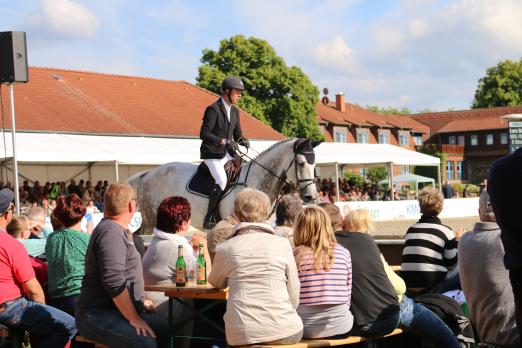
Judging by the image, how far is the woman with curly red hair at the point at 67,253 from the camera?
20.7 ft

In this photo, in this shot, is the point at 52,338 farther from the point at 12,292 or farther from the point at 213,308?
the point at 213,308

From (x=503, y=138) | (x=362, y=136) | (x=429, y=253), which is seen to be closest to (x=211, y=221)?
(x=429, y=253)

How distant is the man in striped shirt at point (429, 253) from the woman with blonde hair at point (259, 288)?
6.16 ft

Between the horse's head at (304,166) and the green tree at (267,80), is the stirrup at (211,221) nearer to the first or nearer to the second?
the horse's head at (304,166)

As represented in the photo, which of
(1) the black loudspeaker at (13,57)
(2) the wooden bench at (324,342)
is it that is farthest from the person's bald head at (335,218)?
(1) the black loudspeaker at (13,57)

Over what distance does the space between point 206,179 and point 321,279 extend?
19.8 ft

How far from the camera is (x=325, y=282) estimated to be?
5.67 m

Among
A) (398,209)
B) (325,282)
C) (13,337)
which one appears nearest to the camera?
(325,282)

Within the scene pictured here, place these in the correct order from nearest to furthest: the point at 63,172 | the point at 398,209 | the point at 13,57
Result: the point at 13,57 → the point at 63,172 → the point at 398,209

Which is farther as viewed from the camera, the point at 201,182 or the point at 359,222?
the point at 201,182

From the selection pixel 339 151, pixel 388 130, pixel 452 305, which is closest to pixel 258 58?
pixel 339 151

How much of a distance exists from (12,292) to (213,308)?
1501mm

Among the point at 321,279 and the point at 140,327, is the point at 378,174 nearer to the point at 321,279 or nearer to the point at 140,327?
the point at 321,279

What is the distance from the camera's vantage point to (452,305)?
6.73m
